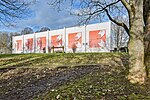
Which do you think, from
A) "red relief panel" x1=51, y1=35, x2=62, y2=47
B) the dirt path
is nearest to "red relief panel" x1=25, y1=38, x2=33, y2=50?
"red relief panel" x1=51, y1=35, x2=62, y2=47

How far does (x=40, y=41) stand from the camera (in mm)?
60438

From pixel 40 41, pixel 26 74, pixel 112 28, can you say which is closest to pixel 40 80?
pixel 26 74

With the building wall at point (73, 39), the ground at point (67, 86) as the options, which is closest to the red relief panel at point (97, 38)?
the building wall at point (73, 39)

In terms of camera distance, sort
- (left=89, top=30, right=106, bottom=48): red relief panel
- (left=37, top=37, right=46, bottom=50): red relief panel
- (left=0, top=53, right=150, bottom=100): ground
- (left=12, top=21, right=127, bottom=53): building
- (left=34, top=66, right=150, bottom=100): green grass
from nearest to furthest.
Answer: (left=34, top=66, right=150, bottom=100): green grass < (left=0, top=53, right=150, bottom=100): ground < (left=12, top=21, right=127, bottom=53): building < (left=89, top=30, right=106, bottom=48): red relief panel < (left=37, top=37, right=46, bottom=50): red relief panel

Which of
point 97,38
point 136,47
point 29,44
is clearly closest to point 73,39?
point 97,38

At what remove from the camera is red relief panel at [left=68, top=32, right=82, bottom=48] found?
49.0 m

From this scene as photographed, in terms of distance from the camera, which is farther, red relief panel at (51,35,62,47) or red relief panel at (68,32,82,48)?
red relief panel at (51,35,62,47)

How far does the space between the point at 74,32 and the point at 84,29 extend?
369cm

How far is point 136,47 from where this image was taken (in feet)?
23.0

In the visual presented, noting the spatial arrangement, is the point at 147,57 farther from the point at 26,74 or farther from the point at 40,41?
Result: the point at 40,41

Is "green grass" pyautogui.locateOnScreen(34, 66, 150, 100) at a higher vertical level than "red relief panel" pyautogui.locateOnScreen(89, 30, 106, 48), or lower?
lower

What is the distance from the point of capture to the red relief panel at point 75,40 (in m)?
49.0

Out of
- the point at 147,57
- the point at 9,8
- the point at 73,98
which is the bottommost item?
the point at 73,98

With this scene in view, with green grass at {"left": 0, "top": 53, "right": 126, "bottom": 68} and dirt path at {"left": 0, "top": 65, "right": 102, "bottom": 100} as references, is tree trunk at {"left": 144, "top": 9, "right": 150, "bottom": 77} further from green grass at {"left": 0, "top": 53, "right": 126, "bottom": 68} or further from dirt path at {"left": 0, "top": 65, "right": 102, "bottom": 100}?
green grass at {"left": 0, "top": 53, "right": 126, "bottom": 68}
